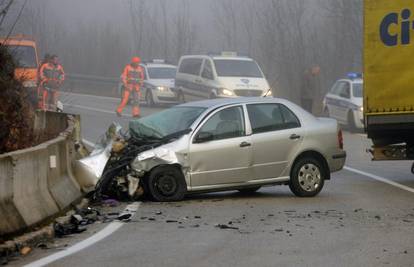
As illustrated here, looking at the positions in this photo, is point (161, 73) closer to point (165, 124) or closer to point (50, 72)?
point (50, 72)

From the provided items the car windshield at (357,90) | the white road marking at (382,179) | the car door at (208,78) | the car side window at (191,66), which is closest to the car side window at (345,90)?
the car windshield at (357,90)

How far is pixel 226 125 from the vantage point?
1269 cm

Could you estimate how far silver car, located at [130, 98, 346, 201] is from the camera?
12.2m

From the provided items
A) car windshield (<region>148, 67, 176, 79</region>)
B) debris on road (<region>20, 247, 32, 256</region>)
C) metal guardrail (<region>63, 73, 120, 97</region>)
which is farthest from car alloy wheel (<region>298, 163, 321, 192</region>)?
metal guardrail (<region>63, 73, 120, 97</region>)

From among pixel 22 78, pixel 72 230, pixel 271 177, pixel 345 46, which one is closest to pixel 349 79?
pixel 345 46

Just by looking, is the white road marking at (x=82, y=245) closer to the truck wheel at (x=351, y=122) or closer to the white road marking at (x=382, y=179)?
the white road marking at (x=382, y=179)

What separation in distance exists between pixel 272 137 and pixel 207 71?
685 inches

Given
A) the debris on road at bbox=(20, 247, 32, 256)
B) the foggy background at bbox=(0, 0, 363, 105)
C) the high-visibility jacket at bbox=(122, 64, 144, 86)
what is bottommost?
the debris on road at bbox=(20, 247, 32, 256)

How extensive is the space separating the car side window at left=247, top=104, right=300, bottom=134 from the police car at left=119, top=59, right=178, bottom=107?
20075 millimetres

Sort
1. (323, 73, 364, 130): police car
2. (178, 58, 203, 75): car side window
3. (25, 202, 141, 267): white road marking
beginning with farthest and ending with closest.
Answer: (178, 58, 203, 75): car side window → (323, 73, 364, 130): police car → (25, 202, 141, 267): white road marking

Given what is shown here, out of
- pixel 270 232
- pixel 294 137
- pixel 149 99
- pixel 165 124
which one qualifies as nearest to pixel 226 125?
pixel 165 124

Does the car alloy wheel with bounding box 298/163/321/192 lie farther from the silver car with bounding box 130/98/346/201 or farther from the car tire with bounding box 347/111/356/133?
the car tire with bounding box 347/111/356/133

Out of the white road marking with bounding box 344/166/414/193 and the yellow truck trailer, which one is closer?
the yellow truck trailer

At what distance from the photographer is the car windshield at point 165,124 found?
41.2ft
